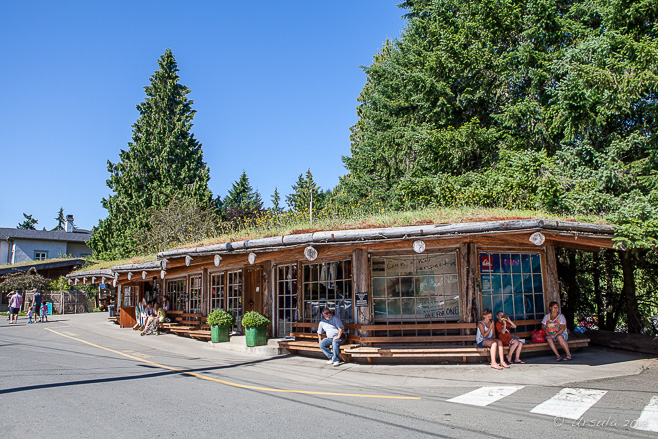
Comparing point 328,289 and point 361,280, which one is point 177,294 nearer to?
point 328,289

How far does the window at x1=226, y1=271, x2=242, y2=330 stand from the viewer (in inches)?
591

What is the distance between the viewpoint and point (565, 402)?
20.3ft

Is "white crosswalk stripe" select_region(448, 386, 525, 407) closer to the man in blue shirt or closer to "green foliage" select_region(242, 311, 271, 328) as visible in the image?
the man in blue shirt

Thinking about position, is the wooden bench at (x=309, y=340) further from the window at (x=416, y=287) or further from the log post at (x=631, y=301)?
the log post at (x=631, y=301)

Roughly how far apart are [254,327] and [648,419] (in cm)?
895

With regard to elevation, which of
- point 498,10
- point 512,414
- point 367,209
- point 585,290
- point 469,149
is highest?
point 498,10

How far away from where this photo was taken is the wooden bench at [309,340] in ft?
34.0

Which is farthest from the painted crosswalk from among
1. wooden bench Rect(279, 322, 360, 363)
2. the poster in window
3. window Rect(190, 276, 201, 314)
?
window Rect(190, 276, 201, 314)

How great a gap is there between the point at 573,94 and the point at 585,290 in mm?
6535

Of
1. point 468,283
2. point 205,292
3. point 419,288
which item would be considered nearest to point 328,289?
point 419,288

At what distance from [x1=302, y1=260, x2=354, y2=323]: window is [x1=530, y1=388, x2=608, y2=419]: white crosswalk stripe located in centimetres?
524

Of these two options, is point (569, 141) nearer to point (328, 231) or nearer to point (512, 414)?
point (328, 231)

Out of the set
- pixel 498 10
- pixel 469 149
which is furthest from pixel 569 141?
pixel 498 10

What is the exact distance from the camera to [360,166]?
26.7 meters
